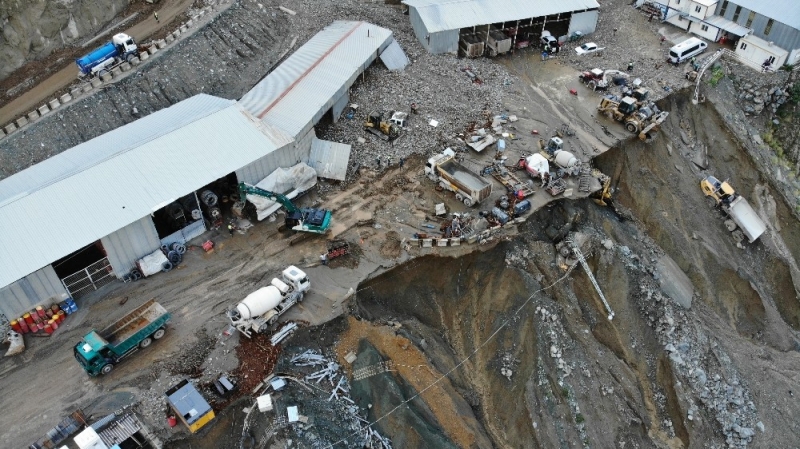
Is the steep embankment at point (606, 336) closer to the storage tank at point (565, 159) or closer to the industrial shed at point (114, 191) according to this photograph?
the storage tank at point (565, 159)

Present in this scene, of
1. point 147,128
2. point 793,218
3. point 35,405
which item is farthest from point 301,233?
point 793,218

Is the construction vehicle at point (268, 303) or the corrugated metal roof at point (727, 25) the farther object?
the corrugated metal roof at point (727, 25)

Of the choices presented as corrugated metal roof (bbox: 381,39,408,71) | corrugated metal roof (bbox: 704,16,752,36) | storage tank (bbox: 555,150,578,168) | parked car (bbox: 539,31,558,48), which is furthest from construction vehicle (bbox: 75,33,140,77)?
corrugated metal roof (bbox: 704,16,752,36)

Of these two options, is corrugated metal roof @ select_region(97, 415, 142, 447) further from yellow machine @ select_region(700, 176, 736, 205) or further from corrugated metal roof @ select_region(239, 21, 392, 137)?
yellow machine @ select_region(700, 176, 736, 205)

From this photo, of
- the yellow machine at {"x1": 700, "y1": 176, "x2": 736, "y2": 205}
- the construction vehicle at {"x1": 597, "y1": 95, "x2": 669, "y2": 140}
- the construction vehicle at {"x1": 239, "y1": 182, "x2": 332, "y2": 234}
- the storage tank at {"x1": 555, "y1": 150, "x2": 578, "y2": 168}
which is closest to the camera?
the construction vehicle at {"x1": 239, "y1": 182, "x2": 332, "y2": 234}

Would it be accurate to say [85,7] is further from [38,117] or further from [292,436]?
[292,436]

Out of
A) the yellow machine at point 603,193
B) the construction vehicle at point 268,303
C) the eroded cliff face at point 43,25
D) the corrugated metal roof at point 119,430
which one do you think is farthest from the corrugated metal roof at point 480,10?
the corrugated metal roof at point 119,430
